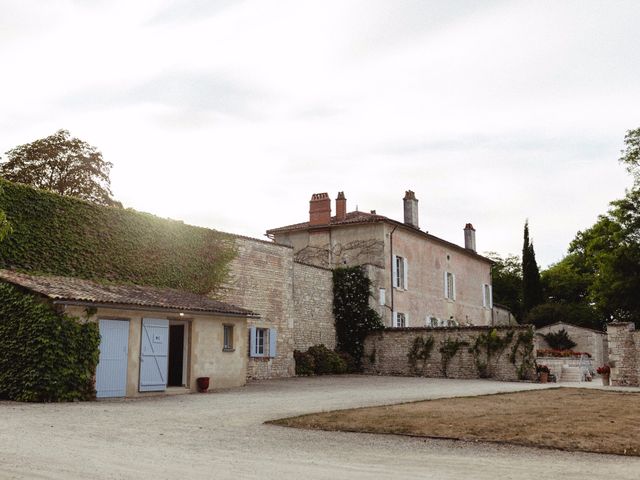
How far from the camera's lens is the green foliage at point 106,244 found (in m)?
17.4

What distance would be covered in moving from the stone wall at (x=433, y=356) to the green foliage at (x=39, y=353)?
1496 cm

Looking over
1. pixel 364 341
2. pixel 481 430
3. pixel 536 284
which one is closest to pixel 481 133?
pixel 481 430

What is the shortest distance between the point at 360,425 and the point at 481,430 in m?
1.80

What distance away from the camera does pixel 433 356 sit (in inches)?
A: 1028

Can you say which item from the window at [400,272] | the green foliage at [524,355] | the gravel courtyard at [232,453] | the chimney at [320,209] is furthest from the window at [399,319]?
the gravel courtyard at [232,453]

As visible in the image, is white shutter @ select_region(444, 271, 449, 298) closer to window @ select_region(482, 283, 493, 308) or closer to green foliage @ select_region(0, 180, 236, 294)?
window @ select_region(482, 283, 493, 308)

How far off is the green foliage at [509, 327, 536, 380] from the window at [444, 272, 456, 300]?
11.8 metres

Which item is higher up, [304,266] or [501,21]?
[501,21]

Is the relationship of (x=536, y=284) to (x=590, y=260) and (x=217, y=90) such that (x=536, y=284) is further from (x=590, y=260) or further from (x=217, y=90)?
(x=217, y=90)

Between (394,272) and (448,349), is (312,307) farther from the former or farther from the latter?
(448,349)

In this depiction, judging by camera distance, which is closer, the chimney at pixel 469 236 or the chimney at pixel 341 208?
the chimney at pixel 341 208

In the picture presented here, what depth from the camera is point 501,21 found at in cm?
1013

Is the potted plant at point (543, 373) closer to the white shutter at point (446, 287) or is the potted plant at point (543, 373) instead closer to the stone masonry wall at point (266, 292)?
the stone masonry wall at point (266, 292)

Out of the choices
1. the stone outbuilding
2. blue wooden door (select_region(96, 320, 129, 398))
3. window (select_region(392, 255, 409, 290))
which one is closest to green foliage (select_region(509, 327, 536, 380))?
window (select_region(392, 255, 409, 290))
